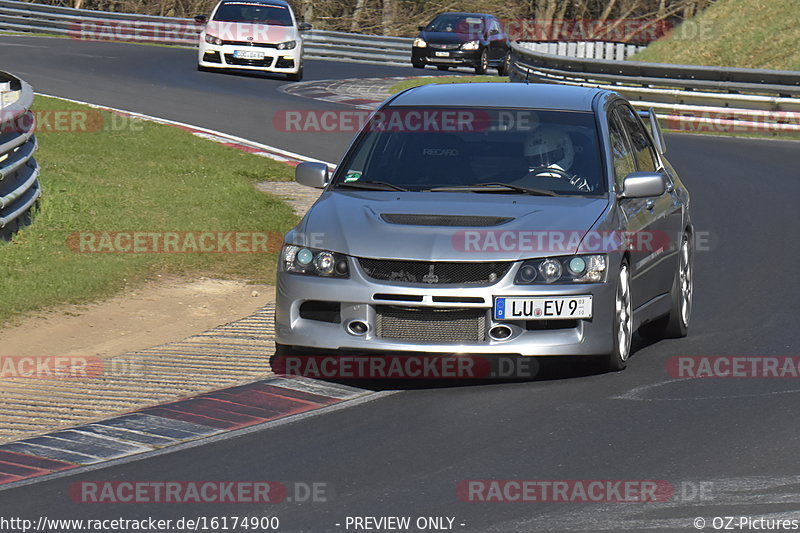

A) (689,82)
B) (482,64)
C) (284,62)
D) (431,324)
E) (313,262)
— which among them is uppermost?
(313,262)

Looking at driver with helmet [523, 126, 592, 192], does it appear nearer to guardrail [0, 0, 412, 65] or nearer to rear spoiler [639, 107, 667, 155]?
→ rear spoiler [639, 107, 667, 155]

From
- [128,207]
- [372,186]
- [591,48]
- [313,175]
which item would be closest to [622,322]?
[372,186]

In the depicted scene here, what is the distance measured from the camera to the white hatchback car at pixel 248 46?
102 feet

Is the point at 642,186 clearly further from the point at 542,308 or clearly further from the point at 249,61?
the point at 249,61

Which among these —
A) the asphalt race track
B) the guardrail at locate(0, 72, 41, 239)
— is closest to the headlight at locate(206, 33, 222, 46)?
the guardrail at locate(0, 72, 41, 239)

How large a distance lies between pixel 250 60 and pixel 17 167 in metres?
18.5

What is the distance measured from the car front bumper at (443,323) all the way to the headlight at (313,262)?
0.06 meters

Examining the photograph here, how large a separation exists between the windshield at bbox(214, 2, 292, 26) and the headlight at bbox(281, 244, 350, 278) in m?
23.8

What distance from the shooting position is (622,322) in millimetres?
8742

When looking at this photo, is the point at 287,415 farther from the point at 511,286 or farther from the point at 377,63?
the point at 377,63

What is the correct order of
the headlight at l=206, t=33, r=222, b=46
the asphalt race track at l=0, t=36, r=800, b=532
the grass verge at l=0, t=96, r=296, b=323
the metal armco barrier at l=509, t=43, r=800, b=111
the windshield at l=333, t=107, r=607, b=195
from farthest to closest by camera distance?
1. the headlight at l=206, t=33, r=222, b=46
2. the metal armco barrier at l=509, t=43, r=800, b=111
3. the grass verge at l=0, t=96, r=296, b=323
4. the windshield at l=333, t=107, r=607, b=195
5. the asphalt race track at l=0, t=36, r=800, b=532

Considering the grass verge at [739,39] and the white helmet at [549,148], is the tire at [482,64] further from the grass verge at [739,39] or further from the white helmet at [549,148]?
the white helmet at [549,148]

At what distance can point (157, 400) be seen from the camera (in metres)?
8.28

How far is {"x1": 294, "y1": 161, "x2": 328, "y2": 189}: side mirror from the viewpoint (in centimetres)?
936
